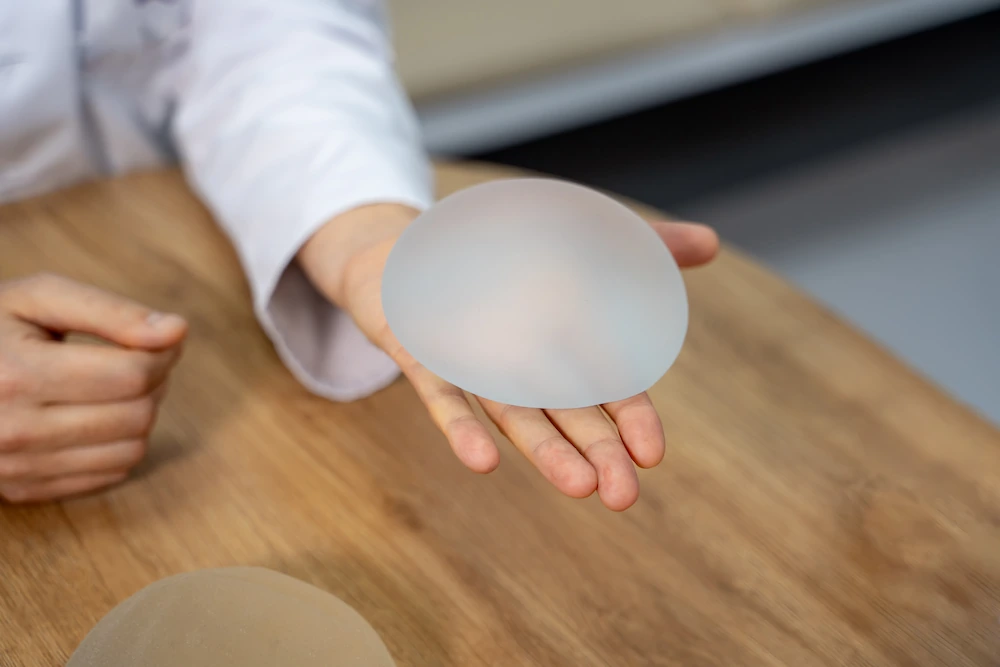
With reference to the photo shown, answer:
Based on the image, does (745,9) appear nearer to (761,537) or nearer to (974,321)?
(974,321)

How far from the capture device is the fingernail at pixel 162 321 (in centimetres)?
41

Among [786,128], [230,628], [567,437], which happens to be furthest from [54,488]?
[786,128]

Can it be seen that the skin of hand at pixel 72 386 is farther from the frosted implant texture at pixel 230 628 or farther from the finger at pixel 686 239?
the finger at pixel 686 239

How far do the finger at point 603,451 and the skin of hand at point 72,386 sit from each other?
0.19 metres

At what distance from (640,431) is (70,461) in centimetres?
26

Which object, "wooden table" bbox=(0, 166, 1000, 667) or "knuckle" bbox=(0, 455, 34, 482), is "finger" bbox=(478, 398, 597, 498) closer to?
"wooden table" bbox=(0, 166, 1000, 667)

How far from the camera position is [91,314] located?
1.36 feet

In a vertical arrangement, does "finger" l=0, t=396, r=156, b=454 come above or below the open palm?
below

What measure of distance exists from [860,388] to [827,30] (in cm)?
120

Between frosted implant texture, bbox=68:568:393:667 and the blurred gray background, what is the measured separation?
971 mm

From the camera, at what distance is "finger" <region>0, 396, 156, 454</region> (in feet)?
1.29

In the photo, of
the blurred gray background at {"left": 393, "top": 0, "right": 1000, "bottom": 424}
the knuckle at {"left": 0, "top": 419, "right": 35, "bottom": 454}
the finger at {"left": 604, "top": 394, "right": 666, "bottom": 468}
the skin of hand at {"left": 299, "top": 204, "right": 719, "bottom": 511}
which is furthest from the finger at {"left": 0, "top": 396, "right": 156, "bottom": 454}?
the blurred gray background at {"left": 393, "top": 0, "right": 1000, "bottom": 424}

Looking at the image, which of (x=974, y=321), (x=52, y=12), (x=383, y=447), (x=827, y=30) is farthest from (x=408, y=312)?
(x=827, y=30)

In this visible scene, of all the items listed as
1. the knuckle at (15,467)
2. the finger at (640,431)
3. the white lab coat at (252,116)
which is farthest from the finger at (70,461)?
the finger at (640,431)
